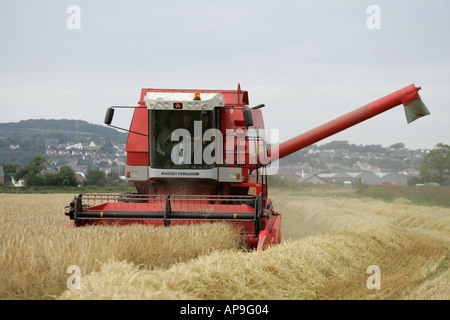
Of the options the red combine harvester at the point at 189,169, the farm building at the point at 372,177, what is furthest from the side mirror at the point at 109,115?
the farm building at the point at 372,177

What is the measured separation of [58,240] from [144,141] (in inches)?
132

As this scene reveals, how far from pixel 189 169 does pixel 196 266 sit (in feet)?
10.4

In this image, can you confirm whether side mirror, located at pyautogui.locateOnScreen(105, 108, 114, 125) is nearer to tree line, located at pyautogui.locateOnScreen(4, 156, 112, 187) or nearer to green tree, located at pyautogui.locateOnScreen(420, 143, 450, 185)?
tree line, located at pyautogui.locateOnScreen(4, 156, 112, 187)

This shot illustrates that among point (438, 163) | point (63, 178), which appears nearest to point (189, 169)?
point (63, 178)

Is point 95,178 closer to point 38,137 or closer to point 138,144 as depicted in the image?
point 138,144

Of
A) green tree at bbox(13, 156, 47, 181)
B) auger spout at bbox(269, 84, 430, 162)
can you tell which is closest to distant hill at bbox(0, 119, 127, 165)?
green tree at bbox(13, 156, 47, 181)

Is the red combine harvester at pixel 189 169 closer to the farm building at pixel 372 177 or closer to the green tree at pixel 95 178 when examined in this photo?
the green tree at pixel 95 178

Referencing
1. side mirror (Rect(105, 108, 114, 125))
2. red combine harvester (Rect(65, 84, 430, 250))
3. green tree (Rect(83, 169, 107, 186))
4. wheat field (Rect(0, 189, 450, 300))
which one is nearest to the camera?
wheat field (Rect(0, 189, 450, 300))

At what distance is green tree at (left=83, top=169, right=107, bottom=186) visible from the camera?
103ft

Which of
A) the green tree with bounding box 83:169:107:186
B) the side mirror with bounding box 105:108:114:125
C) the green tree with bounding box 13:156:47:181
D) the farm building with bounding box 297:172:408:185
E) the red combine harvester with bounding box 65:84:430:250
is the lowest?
the farm building with bounding box 297:172:408:185

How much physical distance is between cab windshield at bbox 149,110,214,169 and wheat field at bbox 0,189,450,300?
146 centimetres

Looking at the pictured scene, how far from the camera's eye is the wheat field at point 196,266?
4.59m
